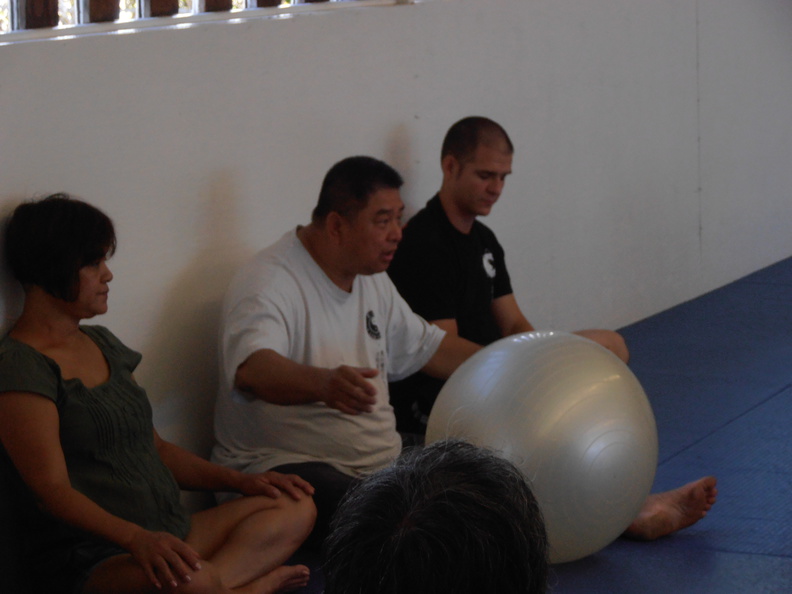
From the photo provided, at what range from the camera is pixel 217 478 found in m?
2.41

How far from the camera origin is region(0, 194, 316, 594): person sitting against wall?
1964 mm

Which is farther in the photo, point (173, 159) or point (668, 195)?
point (668, 195)

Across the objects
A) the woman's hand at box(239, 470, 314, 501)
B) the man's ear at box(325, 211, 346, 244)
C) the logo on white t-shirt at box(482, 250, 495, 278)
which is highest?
the man's ear at box(325, 211, 346, 244)

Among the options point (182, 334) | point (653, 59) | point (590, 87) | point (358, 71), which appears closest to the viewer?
point (182, 334)

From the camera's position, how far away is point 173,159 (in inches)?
107

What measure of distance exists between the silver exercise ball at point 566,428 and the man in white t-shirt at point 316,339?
1.06 ft

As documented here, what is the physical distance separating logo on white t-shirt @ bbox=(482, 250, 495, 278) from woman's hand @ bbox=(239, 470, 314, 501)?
1.27m

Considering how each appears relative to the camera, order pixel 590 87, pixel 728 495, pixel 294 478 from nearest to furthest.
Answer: pixel 294 478
pixel 728 495
pixel 590 87

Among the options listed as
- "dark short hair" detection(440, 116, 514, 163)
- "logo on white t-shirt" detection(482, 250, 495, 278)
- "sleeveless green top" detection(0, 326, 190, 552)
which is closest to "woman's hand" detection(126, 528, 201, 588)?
"sleeveless green top" detection(0, 326, 190, 552)

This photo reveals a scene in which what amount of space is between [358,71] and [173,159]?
899mm

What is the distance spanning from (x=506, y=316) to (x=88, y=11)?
5.56 feet

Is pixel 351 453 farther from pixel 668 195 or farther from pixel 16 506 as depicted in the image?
pixel 668 195

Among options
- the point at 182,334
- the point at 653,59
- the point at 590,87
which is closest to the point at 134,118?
the point at 182,334

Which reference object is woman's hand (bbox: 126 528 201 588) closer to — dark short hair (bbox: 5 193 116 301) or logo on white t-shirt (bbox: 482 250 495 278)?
dark short hair (bbox: 5 193 116 301)
